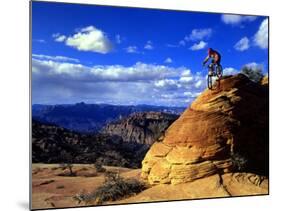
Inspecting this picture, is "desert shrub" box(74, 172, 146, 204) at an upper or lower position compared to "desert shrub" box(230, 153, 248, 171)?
lower

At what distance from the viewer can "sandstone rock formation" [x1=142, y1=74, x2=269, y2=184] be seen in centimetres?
733

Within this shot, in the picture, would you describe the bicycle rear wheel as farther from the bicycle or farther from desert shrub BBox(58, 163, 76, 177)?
desert shrub BBox(58, 163, 76, 177)

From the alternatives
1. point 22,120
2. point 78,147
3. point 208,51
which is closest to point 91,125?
point 78,147

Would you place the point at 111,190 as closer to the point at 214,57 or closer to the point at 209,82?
the point at 209,82

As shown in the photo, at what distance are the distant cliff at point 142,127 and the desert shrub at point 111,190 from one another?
1.71 feet

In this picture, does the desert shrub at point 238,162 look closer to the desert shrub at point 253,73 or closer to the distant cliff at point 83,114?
the desert shrub at point 253,73

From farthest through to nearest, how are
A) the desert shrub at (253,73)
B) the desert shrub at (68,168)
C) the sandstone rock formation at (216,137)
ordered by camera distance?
the desert shrub at (253,73) < the sandstone rock formation at (216,137) < the desert shrub at (68,168)

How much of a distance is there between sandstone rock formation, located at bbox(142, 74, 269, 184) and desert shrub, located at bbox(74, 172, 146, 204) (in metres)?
0.27

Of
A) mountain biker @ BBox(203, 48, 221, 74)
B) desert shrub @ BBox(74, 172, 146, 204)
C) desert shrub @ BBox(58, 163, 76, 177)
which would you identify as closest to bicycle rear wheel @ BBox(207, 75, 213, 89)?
mountain biker @ BBox(203, 48, 221, 74)

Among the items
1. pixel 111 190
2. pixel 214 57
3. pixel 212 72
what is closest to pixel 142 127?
pixel 111 190

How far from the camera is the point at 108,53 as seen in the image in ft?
23.0

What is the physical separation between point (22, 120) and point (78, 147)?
79cm

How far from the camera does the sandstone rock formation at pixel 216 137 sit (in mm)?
7328

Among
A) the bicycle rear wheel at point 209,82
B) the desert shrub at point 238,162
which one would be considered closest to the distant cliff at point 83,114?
the bicycle rear wheel at point 209,82
